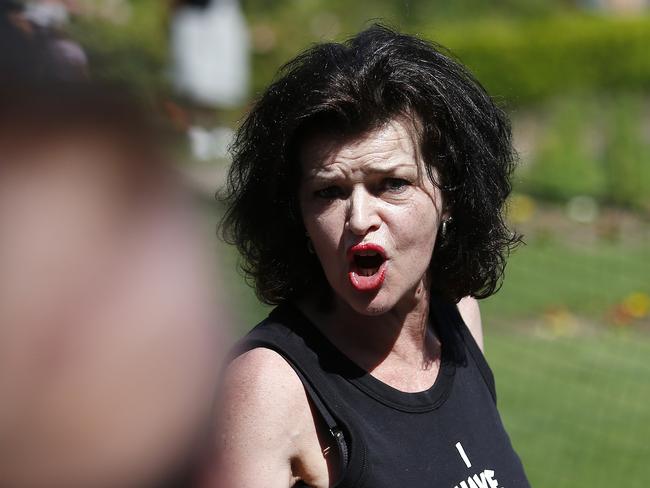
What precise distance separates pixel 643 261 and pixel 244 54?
17.2 ft

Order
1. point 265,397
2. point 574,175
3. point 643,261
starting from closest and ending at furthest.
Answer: point 265,397 < point 643,261 < point 574,175

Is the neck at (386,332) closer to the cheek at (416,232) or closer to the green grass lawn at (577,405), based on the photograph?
the cheek at (416,232)

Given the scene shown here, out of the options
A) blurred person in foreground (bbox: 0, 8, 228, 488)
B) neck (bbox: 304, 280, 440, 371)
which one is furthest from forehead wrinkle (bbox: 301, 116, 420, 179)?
blurred person in foreground (bbox: 0, 8, 228, 488)

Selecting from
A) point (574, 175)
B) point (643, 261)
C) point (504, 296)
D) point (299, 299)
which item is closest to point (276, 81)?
point (299, 299)

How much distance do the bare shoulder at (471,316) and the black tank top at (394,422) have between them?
288 mm

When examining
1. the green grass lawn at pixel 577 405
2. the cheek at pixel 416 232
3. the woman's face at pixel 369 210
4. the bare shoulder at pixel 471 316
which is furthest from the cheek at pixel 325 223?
the green grass lawn at pixel 577 405

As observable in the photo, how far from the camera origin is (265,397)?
2096 millimetres

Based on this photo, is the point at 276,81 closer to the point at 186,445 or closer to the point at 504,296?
the point at 186,445

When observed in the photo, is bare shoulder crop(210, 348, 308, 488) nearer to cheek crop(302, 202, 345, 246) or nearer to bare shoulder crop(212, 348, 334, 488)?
bare shoulder crop(212, 348, 334, 488)

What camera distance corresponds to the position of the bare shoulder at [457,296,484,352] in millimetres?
2764

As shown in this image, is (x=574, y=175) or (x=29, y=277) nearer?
(x=29, y=277)

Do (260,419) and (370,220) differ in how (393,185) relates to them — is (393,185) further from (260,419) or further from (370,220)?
(260,419)

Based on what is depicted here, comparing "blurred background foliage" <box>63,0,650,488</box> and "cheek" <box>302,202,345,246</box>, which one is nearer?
"cheek" <box>302,202,345,246</box>

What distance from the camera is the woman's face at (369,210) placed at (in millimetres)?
2268
